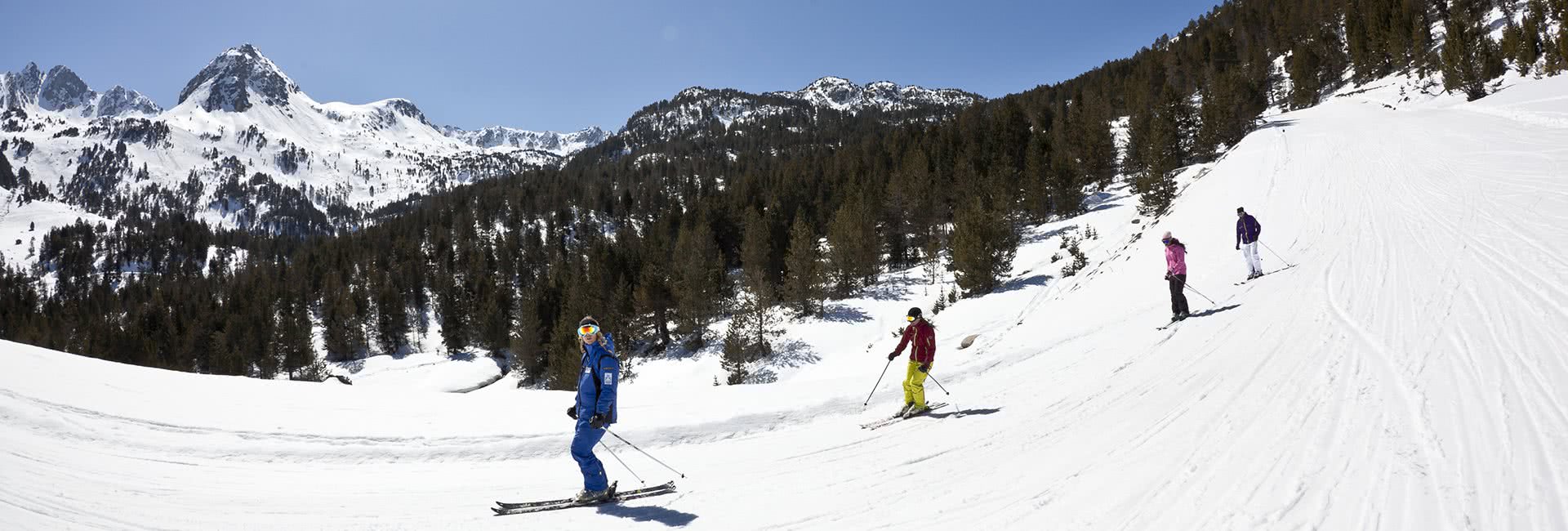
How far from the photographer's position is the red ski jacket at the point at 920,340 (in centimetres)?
938

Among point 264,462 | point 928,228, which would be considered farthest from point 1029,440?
point 928,228

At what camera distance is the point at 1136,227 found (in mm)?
34719

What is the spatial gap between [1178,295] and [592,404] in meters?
12.7

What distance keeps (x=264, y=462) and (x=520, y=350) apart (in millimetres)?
39980

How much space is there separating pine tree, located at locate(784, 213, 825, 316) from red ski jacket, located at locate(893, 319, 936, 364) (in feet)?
98.0

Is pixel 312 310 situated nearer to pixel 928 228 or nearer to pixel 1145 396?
pixel 928 228

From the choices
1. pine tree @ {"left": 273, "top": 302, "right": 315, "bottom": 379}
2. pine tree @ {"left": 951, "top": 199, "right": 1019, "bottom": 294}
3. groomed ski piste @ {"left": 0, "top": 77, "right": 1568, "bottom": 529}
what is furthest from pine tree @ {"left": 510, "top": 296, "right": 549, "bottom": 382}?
groomed ski piste @ {"left": 0, "top": 77, "right": 1568, "bottom": 529}

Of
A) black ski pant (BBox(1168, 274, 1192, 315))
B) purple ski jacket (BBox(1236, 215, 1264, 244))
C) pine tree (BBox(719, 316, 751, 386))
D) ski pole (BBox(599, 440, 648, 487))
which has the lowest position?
pine tree (BBox(719, 316, 751, 386))

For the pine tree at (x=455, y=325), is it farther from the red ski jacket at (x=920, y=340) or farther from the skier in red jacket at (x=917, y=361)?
the red ski jacket at (x=920, y=340)

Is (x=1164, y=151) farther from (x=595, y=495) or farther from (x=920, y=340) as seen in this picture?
(x=595, y=495)

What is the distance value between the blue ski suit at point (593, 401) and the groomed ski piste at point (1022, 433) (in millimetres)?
468

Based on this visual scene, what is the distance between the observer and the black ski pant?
42.0 ft

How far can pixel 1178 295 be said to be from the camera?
12820 millimetres

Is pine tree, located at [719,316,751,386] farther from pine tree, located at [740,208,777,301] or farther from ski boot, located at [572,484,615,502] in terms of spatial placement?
ski boot, located at [572,484,615,502]
